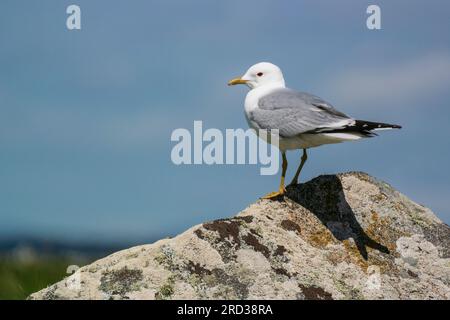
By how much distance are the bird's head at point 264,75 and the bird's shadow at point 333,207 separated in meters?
2.48

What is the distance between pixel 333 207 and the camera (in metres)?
8.58

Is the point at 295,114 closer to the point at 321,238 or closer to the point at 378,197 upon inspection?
the point at 378,197

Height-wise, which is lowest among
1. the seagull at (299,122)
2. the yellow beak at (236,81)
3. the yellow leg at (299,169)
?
the yellow leg at (299,169)

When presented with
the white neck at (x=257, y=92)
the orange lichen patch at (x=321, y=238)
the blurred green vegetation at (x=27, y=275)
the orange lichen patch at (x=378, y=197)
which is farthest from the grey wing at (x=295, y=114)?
the blurred green vegetation at (x=27, y=275)

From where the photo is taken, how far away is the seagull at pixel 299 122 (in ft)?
29.0

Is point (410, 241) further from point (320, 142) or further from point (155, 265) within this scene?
point (155, 265)

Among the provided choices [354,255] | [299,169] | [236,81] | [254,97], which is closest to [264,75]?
[236,81]

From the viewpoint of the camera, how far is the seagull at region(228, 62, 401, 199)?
8.84 metres

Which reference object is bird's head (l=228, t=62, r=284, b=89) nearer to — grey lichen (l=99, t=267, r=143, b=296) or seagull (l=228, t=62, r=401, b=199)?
seagull (l=228, t=62, r=401, b=199)

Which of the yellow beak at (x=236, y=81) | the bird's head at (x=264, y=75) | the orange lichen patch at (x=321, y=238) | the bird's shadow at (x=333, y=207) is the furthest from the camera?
the yellow beak at (x=236, y=81)

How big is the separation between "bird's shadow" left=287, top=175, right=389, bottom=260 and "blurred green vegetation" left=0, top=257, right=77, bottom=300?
12.1 feet

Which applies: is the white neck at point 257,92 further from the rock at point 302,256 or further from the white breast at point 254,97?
the rock at point 302,256

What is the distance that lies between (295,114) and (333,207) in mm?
1542
